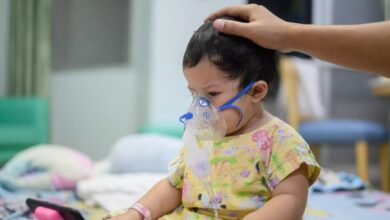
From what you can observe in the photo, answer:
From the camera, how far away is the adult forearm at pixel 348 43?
0.87m

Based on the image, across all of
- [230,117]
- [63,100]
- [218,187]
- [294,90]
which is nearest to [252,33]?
[230,117]

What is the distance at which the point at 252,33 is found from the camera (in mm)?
885

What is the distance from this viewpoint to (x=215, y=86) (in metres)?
0.90

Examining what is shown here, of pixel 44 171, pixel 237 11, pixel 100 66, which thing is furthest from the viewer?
pixel 100 66

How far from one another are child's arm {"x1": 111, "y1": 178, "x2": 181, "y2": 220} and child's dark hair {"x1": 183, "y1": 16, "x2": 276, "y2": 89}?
293 mm

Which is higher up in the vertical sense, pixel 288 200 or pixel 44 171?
pixel 288 200

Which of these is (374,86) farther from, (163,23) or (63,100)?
(63,100)

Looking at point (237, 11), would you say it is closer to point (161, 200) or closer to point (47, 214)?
point (161, 200)

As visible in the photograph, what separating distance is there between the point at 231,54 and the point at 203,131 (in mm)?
160

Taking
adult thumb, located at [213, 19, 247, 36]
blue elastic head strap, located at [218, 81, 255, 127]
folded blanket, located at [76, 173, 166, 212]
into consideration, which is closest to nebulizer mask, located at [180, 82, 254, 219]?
blue elastic head strap, located at [218, 81, 255, 127]

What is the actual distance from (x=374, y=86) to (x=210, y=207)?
2928 mm

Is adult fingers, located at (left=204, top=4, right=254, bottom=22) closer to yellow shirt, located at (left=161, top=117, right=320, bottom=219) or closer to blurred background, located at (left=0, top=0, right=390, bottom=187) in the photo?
yellow shirt, located at (left=161, top=117, right=320, bottom=219)

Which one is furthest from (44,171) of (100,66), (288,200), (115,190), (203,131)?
(100,66)

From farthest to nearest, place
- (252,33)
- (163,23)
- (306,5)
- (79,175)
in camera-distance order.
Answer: (163,23), (306,5), (79,175), (252,33)
